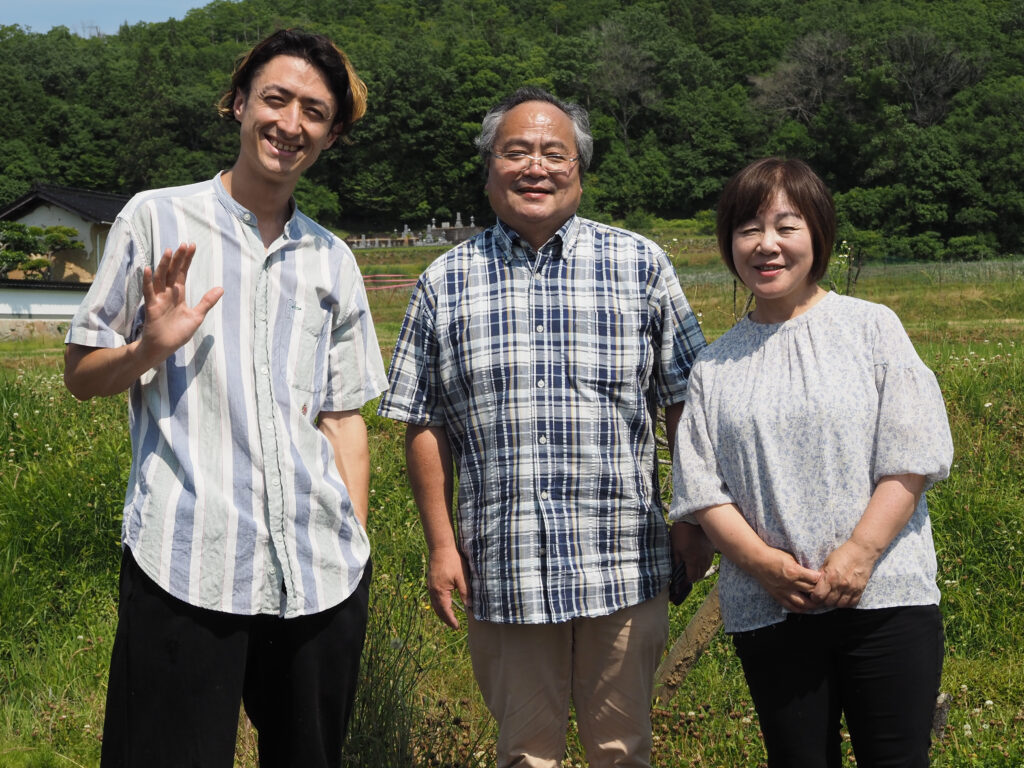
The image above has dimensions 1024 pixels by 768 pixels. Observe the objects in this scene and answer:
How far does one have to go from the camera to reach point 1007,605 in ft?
18.0

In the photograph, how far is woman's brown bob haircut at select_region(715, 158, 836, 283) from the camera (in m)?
2.50

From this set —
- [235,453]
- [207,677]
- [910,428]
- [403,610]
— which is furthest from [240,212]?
[403,610]

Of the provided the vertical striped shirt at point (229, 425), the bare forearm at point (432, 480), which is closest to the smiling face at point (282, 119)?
the vertical striped shirt at point (229, 425)

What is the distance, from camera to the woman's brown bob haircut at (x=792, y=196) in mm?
2496

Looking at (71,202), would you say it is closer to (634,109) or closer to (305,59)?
(305,59)

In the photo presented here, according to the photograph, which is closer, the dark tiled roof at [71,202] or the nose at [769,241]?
the nose at [769,241]

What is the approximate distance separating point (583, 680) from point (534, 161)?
146 centimetres

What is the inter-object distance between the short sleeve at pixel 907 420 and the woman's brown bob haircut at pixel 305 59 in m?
1.50

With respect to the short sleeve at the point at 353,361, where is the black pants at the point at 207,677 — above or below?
below

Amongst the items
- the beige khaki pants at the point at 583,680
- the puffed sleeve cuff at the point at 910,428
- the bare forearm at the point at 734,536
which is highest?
the puffed sleeve cuff at the point at 910,428

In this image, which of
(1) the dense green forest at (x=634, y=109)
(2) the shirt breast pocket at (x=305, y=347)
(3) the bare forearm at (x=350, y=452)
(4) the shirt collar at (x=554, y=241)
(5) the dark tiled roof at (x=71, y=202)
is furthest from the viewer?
(1) the dense green forest at (x=634, y=109)

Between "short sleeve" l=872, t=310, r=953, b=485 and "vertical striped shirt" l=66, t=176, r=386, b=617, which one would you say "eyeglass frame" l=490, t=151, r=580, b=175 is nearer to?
"vertical striped shirt" l=66, t=176, r=386, b=617

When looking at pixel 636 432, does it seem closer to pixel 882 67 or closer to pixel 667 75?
pixel 882 67

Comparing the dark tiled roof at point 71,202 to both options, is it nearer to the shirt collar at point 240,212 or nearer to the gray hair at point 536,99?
the gray hair at point 536,99
